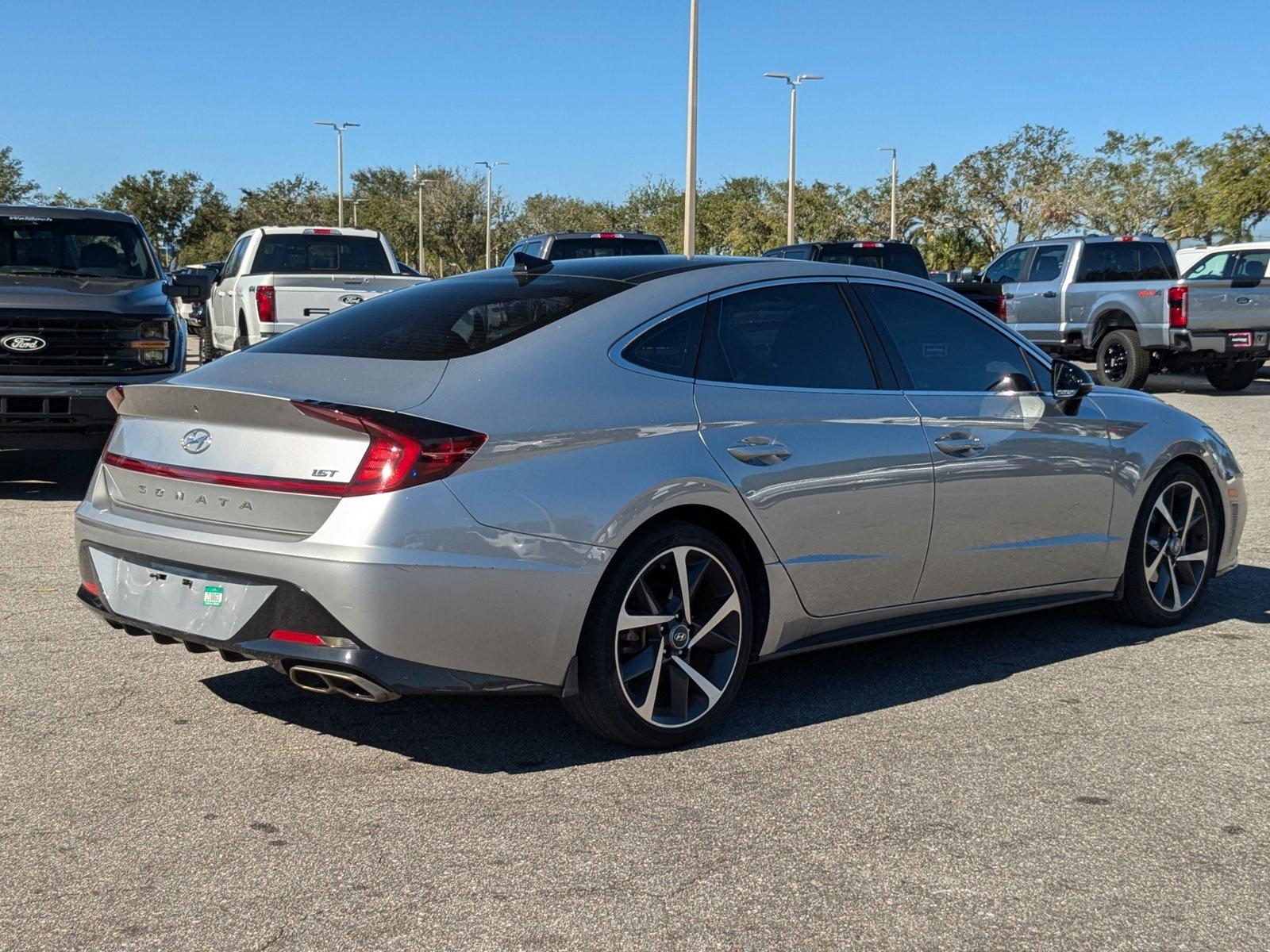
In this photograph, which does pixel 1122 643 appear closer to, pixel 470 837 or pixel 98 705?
pixel 470 837

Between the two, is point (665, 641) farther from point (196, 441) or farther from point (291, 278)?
Result: point (291, 278)

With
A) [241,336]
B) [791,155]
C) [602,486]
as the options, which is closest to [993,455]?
[602,486]

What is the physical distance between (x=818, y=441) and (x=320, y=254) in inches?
520

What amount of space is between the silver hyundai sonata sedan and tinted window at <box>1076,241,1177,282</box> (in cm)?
1489

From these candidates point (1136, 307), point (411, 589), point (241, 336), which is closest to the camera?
point (411, 589)

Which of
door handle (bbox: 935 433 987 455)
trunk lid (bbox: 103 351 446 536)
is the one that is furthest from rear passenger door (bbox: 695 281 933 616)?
trunk lid (bbox: 103 351 446 536)

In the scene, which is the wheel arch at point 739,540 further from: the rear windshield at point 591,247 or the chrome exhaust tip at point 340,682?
the rear windshield at point 591,247

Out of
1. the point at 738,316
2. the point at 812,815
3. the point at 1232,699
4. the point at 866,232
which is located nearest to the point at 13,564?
the point at 738,316

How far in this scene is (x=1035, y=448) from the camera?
18.6ft

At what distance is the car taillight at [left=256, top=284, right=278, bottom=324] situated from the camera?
1425 centimetres

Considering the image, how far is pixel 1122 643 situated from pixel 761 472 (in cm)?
226

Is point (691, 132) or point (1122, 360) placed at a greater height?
point (691, 132)

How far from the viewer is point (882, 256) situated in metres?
20.0

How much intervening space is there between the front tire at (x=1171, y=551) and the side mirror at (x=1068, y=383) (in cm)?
67
